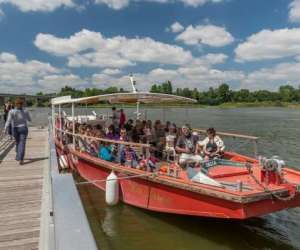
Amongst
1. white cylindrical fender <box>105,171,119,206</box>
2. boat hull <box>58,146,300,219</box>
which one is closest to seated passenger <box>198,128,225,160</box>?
boat hull <box>58,146,300,219</box>

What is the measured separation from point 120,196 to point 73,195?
538 centimetres

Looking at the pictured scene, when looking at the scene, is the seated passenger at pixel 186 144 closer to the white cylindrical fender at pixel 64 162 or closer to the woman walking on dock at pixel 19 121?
the woman walking on dock at pixel 19 121

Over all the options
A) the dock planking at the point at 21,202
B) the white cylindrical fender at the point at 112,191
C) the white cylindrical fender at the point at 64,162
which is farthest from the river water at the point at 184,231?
the white cylindrical fender at the point at 64,162

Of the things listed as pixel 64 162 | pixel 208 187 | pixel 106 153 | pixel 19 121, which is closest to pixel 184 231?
pixel 208 187

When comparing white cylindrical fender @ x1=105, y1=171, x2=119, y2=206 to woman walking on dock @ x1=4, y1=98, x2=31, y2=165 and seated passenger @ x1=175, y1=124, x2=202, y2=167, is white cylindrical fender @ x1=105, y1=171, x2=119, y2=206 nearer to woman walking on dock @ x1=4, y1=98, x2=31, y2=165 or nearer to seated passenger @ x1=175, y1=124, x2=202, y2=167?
seated passenger @ x1=175, y1=124, x2=202, y2=167

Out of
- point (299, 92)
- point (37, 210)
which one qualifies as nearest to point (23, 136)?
point (37, 210)

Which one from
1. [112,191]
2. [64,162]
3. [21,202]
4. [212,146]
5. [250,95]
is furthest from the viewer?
[250,95]

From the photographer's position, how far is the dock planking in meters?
4.33

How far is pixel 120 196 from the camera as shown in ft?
26.9

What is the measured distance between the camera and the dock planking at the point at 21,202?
4.33 metres

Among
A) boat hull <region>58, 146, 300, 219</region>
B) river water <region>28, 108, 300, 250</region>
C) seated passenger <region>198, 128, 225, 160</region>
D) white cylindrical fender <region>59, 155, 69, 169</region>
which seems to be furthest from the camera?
white cylindrical fender <region>59, 155, 69, 169</region>

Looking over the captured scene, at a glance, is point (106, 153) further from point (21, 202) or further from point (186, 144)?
point (21, 202)

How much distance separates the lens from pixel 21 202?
577 cm

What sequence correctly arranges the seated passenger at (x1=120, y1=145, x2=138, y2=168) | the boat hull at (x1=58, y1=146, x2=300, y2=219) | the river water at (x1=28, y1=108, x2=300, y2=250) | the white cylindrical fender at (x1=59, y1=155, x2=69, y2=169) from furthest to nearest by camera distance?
the white cylindrical fender at (x1=59, y1=155, x2=69, y2=169) < the seated passenger at (x1=120, y1=145, x2=138, y2=168) < the river water at (x1=28, y1=108, x2=300, y2=250) < the boat hull at (x1=58, y1=146, x2=300, y2=219)
